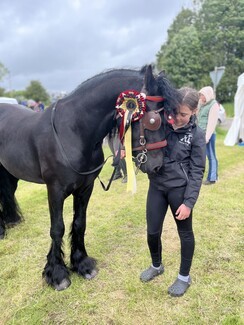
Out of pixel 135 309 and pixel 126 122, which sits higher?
pixel 126 122

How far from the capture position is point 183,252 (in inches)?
99.0

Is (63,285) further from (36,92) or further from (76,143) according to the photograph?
(36,92)

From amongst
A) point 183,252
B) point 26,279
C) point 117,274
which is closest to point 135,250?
point 117,274

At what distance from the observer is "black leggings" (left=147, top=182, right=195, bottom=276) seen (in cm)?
234

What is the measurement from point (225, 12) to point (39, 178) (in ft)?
96.4

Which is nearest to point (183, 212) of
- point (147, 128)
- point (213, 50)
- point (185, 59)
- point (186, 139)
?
point (186, 139)

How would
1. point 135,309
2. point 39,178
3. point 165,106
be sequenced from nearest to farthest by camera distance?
point 165,106
point 135,309
point 39,178

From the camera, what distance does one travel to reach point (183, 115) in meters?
2.11

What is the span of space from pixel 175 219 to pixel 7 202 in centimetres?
242

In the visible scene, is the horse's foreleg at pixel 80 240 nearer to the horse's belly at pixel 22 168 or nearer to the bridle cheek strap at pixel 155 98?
the horse's belly at pixel 22 168

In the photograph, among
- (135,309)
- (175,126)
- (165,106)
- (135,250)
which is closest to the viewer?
(165,106)

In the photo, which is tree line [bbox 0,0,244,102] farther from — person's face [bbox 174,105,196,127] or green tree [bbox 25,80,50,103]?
green tree [bbox 25,80,50,103]

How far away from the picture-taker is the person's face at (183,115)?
206 cm

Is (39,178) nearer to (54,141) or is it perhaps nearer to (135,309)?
(54,141)
